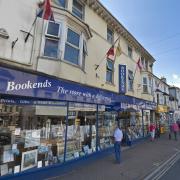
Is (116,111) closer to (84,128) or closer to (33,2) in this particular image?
(84,128)

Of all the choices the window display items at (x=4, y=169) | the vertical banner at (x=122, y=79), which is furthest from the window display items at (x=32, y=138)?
the vertical banner at (x=122, y=79)

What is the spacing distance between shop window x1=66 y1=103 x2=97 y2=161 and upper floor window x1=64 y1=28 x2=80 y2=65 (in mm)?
2306

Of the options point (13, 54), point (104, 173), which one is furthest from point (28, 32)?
point (104, 173)

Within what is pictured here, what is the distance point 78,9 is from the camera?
12039mm

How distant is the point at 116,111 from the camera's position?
1484cm

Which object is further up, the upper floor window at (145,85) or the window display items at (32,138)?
the upper floor window at (145,85)

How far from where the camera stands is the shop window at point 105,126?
12284 millimetres

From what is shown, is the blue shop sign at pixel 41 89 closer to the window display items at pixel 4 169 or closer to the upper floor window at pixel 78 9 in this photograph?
the window display items at pixel 4 169

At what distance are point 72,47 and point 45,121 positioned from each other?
13.2ft

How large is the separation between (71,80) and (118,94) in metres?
5.69

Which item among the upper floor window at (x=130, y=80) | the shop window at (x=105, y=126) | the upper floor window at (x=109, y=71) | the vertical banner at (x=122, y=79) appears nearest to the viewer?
the shop window at (x=105, y=126)

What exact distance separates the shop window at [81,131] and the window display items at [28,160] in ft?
5.91

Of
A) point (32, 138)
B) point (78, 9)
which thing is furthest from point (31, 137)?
point (78, 9)

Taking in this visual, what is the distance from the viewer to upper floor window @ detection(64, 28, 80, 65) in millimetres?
10119
